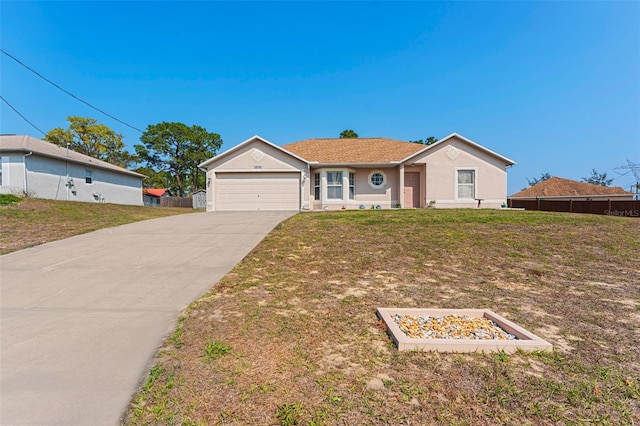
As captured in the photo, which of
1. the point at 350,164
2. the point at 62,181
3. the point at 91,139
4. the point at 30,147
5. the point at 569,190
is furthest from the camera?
the point at 91,139

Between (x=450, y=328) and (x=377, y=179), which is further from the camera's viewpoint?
(x=377, y=179)

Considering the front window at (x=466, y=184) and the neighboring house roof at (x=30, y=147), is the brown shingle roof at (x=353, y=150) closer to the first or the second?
the front window at (x=466, y=184)

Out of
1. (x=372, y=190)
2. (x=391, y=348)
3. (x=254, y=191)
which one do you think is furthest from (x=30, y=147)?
(x=391, y=348)

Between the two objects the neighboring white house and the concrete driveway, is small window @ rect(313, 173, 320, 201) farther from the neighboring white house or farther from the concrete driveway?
the neighboring white house

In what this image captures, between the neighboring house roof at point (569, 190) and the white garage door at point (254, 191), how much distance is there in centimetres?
2756

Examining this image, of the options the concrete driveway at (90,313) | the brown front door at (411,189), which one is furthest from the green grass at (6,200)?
the brown front door at (411,189)

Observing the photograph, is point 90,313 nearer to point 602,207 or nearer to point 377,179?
point 377,179

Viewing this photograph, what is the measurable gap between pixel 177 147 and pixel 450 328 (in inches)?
2159

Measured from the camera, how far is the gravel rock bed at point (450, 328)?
141 inches

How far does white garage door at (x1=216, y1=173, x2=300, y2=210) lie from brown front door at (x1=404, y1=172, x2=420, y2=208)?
6.57 m

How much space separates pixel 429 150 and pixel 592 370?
53.3 feet

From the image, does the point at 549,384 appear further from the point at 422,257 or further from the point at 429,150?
the point at 429,150

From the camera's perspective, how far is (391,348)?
3.33 m

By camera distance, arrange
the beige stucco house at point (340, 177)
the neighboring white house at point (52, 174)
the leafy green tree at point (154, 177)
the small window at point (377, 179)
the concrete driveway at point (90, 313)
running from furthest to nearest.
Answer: the leafy green tree at point (154, 177) < the neighboring white house at point (52, 174) < the small window at point (377, 179) < the beige stucco house at point (340, 177) < the concrete driveway at point (90, 313)
